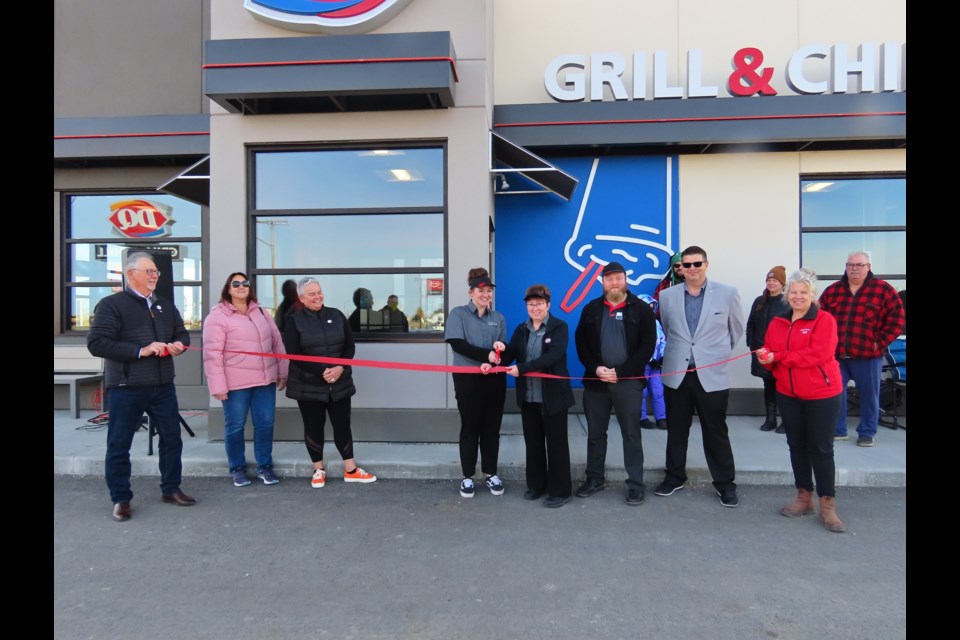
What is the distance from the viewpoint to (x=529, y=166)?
22.8 ft

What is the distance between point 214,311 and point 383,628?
11.2ft

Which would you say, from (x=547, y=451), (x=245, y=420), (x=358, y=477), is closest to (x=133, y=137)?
(x=245, y=420)

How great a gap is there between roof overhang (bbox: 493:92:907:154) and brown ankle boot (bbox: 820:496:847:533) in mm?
4863

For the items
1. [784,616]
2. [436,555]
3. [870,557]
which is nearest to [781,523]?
[870,557]

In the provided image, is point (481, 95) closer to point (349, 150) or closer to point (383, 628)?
point (349, 150)

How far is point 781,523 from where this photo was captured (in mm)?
4094

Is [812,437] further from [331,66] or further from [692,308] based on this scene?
[331,66]

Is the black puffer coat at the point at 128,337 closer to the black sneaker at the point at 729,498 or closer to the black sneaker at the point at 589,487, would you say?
the black sneaker at the point at 589,487

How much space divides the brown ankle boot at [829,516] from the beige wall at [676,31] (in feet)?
18.9

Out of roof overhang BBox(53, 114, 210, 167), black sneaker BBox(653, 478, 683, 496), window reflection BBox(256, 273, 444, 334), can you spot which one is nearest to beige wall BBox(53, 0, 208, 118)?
roof overhang BBox(53, 114, 210, 167)

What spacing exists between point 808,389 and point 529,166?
4292 mm

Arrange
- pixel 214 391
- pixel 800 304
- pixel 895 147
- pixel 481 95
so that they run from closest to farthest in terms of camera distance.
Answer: pixel 800 304
pixel 214 391
pixel 481 95
pixel 895 147

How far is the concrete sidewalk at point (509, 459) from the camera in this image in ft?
16.6

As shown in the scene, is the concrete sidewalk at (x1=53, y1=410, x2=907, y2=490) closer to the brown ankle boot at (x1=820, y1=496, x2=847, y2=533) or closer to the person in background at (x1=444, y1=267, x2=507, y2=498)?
the person in background at (x1=444, y1=267, x2=507, y2=498)
